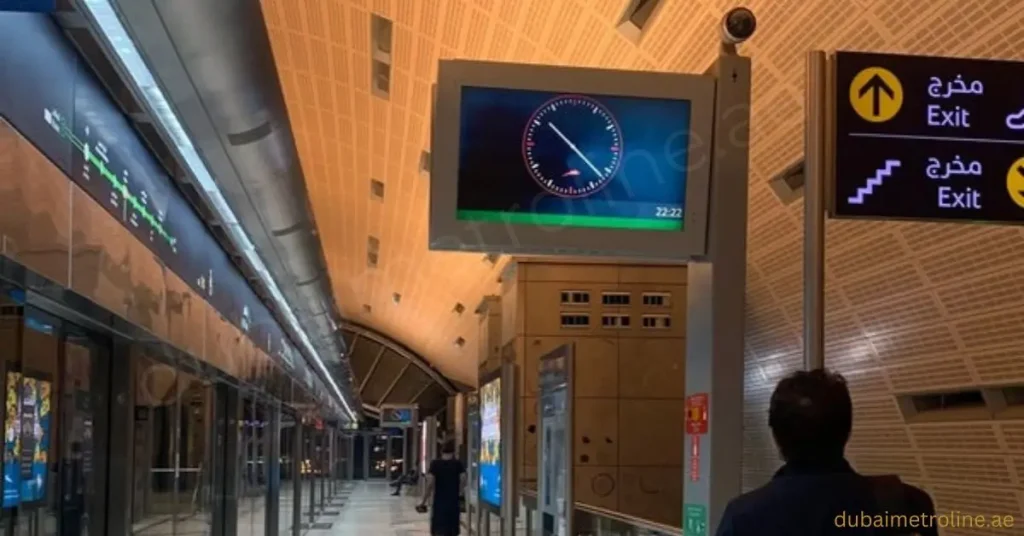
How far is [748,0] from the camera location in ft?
19.8

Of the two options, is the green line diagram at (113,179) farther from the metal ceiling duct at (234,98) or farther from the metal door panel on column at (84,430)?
the metal door panel on column at (84,430)

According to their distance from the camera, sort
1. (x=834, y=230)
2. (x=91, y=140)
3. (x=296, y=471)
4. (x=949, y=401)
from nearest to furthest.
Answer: (x=91, y=140) < (x=834, y=230) < (x=949, y=401) < (x=296, y=471)

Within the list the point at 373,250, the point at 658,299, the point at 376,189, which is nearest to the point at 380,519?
the point at 373,250

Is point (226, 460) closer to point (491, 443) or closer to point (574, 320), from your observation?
point (491, 443)

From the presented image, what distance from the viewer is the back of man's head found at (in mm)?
2412

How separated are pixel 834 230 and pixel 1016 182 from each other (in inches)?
134

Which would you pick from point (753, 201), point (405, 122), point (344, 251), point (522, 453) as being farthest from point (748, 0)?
point (344, 251)

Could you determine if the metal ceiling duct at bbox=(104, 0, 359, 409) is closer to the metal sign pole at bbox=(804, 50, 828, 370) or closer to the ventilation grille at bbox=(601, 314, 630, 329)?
the metal sign pole at bbox=(804, 50, 828, 370)

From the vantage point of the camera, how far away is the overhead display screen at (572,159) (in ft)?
13.1

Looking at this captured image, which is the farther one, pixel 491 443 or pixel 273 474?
pixel 273 474

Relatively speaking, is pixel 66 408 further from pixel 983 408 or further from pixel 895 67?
pixel 983 408

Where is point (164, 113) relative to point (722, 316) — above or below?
above

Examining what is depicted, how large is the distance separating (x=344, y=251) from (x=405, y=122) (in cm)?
1105

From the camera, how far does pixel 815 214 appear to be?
321cm
